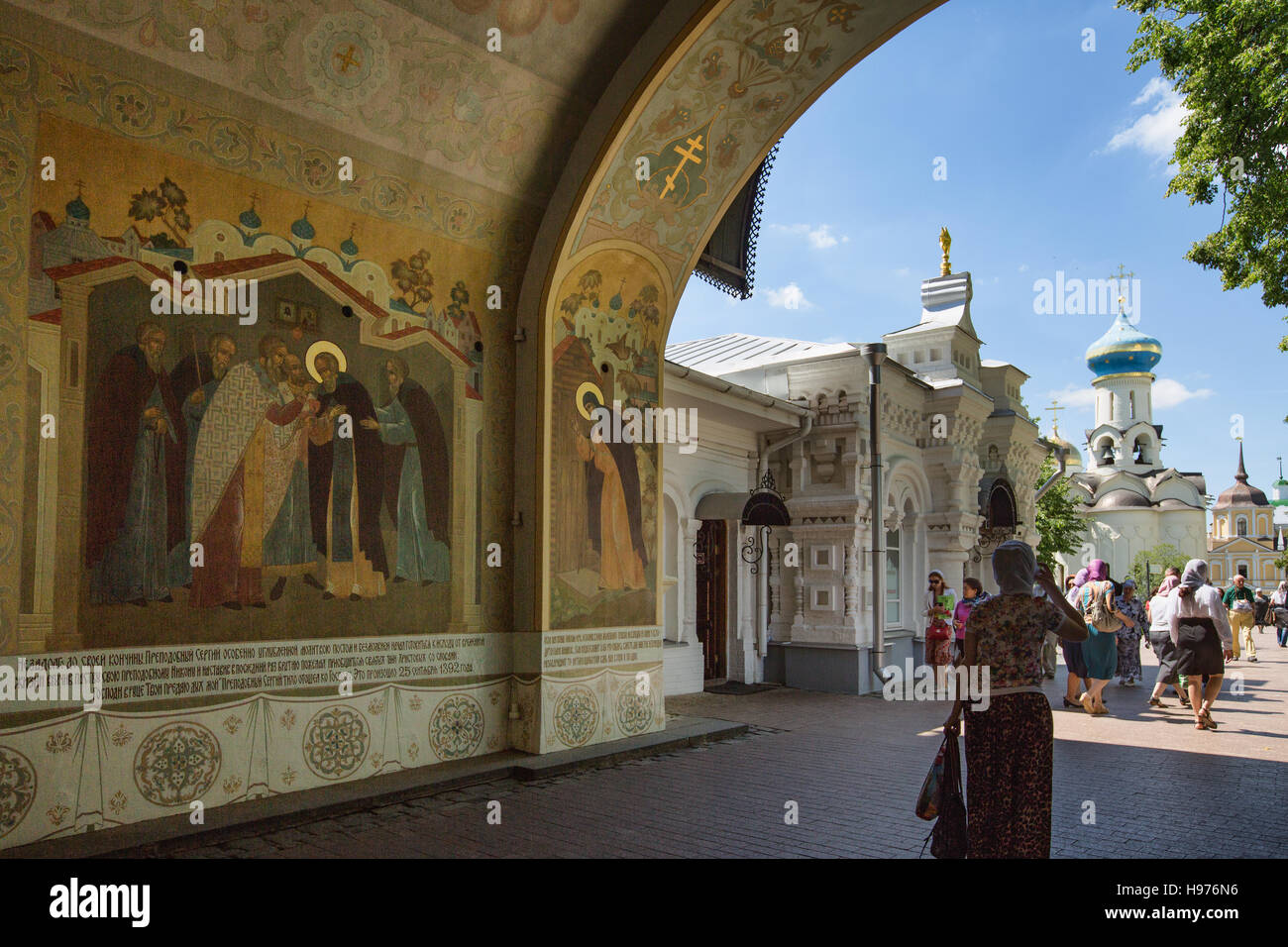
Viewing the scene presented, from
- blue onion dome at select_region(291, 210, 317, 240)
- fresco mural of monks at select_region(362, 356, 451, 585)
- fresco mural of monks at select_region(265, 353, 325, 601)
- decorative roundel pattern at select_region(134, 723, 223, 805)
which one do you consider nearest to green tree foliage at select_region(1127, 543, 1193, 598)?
fresco mural of monks at select_region(362, 356, 451, 585)

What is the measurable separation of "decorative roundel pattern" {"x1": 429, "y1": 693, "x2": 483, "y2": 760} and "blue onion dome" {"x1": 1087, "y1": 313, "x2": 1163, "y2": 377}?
64.0 m

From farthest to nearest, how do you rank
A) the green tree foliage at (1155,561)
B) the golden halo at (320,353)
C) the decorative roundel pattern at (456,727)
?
the green tree foliage at (1155,561) < the decorative roundel pattern at (456,727) < the golden halo at (320,353)

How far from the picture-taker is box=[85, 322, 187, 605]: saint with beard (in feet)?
17.0

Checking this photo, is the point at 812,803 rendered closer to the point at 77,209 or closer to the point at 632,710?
the point at 632,710

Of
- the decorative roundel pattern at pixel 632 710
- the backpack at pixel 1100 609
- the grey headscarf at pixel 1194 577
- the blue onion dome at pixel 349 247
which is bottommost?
the decorative roundel pattern at pixel 632 710

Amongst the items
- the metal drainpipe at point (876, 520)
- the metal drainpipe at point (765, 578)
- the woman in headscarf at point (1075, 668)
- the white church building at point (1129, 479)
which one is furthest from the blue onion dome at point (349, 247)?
the white church building at point (1129, 479)

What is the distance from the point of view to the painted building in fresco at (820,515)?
12.5m

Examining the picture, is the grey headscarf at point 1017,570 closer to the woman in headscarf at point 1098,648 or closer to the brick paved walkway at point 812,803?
the brick paved walkway at point 812,803

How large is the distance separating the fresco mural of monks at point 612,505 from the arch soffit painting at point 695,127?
0.52m

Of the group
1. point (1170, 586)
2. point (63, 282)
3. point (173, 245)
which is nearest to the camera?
point (63, 282)

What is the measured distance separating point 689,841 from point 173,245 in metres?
4.73

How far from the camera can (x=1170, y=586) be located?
35.9ft

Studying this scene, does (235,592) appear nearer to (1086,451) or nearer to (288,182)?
(288,182)

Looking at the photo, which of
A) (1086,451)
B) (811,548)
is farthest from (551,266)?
(1086,451)
